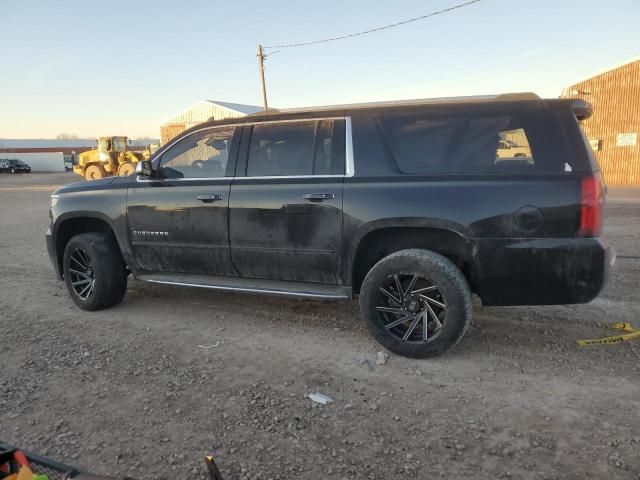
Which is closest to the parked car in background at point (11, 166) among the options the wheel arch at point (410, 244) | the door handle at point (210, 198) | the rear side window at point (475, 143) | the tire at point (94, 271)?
the tire at point (94, 271)

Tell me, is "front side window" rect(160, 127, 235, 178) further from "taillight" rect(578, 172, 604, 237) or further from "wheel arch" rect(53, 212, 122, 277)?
"taillight" rect(578, 172, 604, 237)

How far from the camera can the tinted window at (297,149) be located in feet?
13.0

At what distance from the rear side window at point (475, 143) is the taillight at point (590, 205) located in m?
0.16

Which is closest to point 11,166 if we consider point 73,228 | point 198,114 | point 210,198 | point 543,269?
point 198,114

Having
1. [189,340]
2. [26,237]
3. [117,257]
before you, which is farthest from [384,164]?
[26,237]

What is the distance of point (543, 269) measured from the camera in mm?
3340

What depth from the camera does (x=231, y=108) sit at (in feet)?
121

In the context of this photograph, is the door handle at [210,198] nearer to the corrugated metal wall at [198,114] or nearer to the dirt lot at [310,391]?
the dirt lot at [310,391]

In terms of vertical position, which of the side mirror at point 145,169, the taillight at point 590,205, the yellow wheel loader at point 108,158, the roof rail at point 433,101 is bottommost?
the taillight at point 590,205

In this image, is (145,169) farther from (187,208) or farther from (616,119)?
(616,119)

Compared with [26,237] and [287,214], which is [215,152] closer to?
[287,214]

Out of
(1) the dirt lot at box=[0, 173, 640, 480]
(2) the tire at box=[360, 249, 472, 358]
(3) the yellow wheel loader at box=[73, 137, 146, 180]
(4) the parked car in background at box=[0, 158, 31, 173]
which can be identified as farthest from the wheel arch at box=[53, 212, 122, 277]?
(4) the parked car in background at box=[0, 158, 31, 173]

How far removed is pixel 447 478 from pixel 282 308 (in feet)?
9.08

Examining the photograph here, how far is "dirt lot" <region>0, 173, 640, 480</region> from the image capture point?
2.50m
